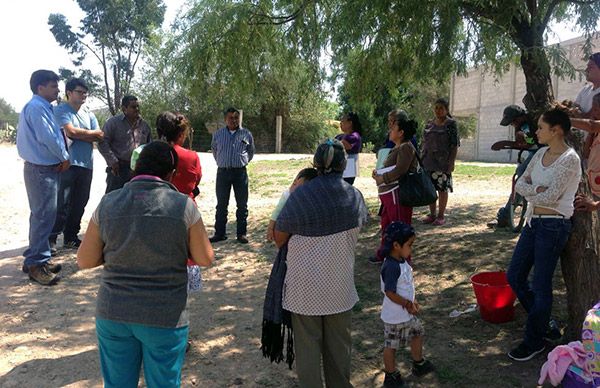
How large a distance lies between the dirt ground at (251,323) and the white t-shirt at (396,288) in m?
0.47

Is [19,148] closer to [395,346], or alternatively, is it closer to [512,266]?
[395,346]

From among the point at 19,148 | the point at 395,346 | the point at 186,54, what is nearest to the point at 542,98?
the point at 395,346

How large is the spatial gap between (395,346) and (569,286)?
141 cm

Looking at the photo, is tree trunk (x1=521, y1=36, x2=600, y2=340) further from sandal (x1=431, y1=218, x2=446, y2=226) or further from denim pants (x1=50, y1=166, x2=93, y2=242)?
denim pants (x1=50, y1=166, x2=93, y2=242)

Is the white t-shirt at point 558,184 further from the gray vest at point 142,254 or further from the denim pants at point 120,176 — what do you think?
the denim pants at point 120,176

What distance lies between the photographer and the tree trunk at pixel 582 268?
11.9ft

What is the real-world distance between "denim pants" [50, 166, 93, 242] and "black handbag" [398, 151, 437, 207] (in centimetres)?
402

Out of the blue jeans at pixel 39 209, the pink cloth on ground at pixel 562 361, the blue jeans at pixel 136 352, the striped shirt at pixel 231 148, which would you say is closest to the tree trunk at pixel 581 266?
the pink cloth on ground at pixel 562 361

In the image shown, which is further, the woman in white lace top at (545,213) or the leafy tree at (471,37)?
the leafy tree at (471,37)

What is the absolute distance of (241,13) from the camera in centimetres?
573

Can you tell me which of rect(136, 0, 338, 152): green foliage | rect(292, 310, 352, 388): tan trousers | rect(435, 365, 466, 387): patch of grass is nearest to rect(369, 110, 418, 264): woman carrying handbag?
rect(136, 0, 338, 152): green foliage

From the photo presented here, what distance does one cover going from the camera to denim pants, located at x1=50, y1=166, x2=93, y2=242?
251 inches

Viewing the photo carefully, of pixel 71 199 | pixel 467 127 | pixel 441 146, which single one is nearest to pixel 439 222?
pixel 441 146

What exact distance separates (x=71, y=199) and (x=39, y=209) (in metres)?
1.43
